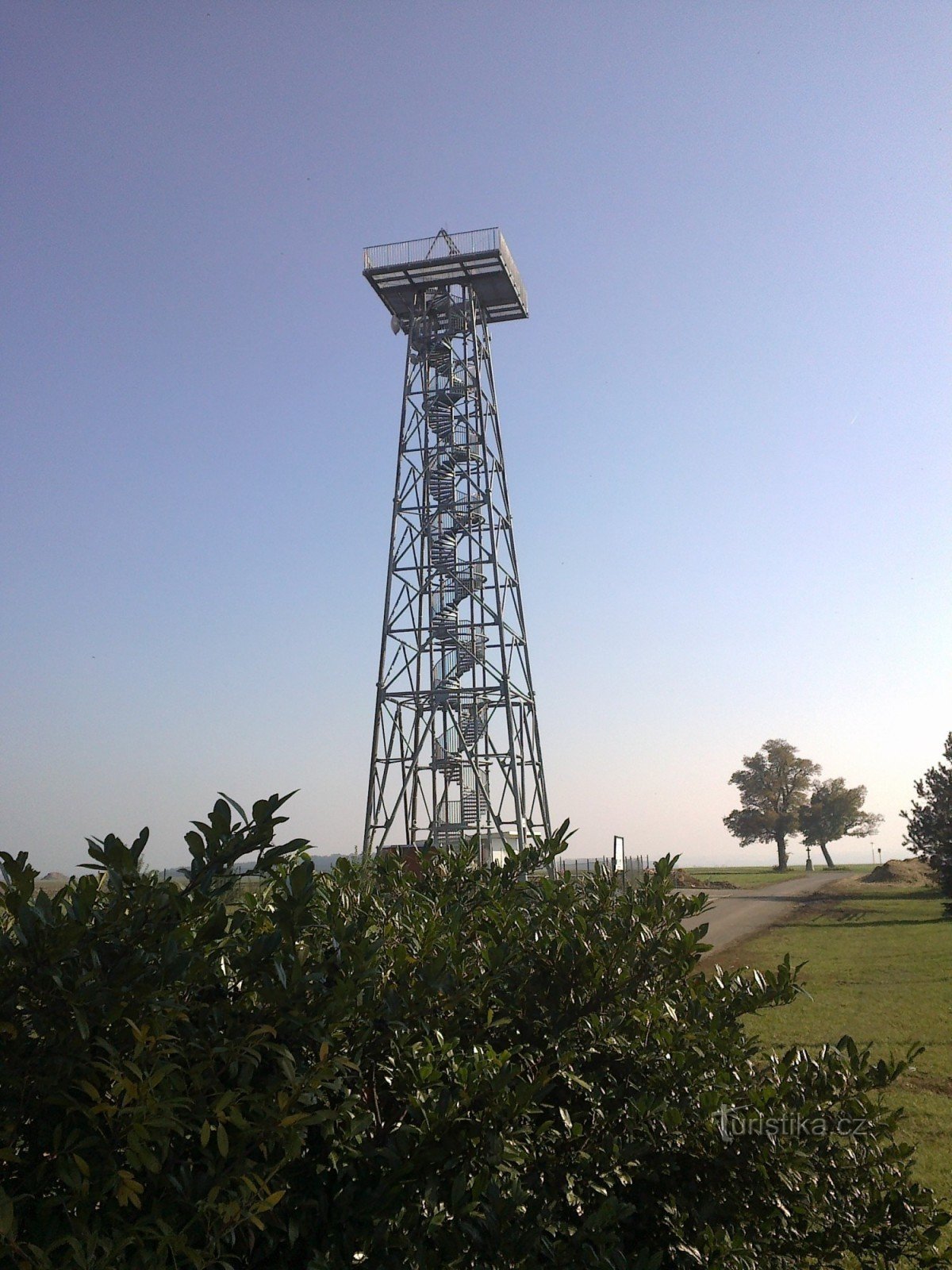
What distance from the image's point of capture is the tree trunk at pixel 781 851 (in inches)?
3111

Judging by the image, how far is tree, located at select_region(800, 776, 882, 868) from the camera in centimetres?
8212

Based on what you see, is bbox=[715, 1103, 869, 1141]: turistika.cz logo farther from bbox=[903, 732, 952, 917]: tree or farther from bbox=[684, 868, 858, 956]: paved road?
bbox=[903, 732, 952, 917]: tree

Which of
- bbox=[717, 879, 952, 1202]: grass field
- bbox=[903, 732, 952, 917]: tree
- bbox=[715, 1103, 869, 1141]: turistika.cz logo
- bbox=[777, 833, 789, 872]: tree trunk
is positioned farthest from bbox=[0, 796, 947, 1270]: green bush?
bbox=[777, 833, 789, 872]: tree trunk

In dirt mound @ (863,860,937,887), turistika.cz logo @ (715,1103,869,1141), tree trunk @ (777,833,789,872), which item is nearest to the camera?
turistika.cz logo @ (715,1103,869,1141)

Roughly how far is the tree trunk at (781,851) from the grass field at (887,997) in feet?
167

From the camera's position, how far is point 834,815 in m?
82.5

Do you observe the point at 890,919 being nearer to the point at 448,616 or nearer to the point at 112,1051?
the point at 448,616

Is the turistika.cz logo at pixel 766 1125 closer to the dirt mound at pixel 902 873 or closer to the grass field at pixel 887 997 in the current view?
the grass field at pixel 887 997

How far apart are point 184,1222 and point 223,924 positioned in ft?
2.71

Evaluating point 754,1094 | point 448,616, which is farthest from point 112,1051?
point 448,616

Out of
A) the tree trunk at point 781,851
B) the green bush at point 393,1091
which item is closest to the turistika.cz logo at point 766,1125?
the green bush at point 393,1091

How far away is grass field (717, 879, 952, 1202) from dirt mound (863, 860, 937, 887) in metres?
20.4

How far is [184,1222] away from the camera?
2.69 meters

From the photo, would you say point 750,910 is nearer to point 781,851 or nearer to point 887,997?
point 887,997
